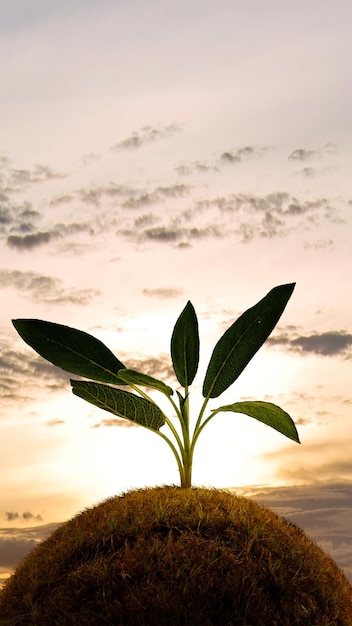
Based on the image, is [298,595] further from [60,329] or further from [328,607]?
[60,329]

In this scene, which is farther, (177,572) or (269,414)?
(269,414)

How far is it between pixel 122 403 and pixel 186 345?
0.43 meters

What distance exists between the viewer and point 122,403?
144 inches

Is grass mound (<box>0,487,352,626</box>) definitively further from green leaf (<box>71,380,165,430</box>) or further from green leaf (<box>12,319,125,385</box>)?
green leaf (<box>12,319,125,385</box>)

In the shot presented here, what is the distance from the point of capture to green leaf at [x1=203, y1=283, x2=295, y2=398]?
11.7 feet

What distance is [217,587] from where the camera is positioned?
2.78m

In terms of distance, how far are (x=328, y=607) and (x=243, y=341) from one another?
125 cm

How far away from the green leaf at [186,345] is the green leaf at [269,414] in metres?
0.25

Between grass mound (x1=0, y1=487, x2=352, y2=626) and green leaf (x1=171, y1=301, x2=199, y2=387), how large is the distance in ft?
1.95

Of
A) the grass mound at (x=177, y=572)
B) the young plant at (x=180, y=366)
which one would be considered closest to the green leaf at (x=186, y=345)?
the young plant at (x=180, y=366)

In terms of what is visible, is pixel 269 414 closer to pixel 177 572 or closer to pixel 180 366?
pixel 180 366

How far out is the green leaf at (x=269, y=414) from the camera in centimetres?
359

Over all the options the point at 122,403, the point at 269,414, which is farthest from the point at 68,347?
the point at 269,414

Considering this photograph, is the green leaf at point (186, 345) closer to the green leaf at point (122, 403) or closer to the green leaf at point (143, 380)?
the green leaf at point (143, 380)
